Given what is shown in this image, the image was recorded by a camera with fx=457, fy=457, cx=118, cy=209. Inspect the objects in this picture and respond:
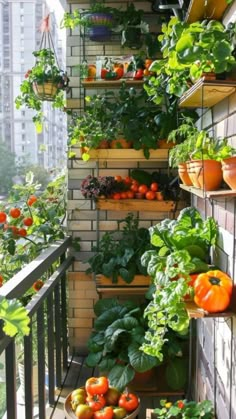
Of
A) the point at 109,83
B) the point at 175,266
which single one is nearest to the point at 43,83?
the point at 109,83

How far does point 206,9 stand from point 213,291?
3.82 ft

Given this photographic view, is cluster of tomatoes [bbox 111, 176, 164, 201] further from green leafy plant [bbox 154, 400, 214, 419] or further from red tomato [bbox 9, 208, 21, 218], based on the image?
green leafy plant [bbox 154, 400, 214, 419]

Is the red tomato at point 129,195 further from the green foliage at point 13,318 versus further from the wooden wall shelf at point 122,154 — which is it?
the green foliage at point 13,318

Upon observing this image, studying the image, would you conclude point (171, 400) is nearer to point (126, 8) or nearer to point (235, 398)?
point (235, 398)

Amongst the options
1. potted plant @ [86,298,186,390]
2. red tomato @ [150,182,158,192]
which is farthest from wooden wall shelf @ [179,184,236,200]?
red tomato @ [150,182,158,192]

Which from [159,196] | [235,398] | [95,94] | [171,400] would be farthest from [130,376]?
[95,94]

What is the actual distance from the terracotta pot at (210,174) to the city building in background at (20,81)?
1.47 metres

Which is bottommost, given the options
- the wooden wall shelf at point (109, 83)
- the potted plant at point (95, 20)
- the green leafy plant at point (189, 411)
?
the green leafy plant at point (189, 411)

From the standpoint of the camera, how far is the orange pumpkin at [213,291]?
1529mm

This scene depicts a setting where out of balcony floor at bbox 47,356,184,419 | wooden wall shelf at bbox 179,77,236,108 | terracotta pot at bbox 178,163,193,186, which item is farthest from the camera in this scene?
balcony floor at bbox 47,356,184,419

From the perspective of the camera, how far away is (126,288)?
3.04m

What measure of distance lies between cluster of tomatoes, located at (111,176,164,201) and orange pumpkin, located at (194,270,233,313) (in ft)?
4.54

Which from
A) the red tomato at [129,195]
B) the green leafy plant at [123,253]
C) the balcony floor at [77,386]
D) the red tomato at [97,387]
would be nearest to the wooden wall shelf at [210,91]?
the red tomato at [129,195]

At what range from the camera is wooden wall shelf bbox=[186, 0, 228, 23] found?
180 cm
